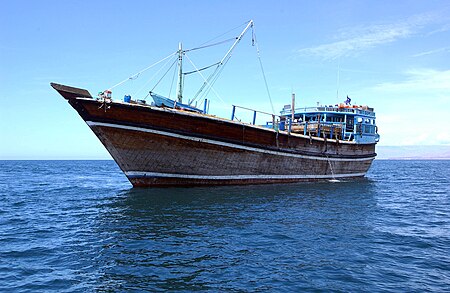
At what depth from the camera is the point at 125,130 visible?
18.3 metres

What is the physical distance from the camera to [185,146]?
19.3 metres

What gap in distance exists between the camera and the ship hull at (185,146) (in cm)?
1827

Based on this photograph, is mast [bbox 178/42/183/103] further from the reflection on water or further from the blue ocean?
the blue ocean

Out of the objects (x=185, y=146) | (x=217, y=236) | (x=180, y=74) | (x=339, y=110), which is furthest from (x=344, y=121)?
(x=217, y=236)

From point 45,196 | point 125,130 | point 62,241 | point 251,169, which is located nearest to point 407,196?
point 251,169

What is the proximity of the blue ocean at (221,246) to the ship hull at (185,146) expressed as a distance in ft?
8.39

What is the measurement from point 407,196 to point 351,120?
12.4 metres

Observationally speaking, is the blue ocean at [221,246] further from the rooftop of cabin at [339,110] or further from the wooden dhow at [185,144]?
the rooftop of cabin at [339,110]

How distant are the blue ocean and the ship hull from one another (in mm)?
2558

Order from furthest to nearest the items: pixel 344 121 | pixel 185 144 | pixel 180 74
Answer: pixel 344 121
pixel 180 74
pixel 185 144

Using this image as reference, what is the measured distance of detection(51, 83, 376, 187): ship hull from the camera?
59.9ft

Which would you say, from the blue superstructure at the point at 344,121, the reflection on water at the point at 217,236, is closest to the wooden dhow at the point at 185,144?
the reflection on water at the point at 217,236

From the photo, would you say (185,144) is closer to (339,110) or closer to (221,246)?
(221,246)

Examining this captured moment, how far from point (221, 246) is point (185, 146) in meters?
10.0
